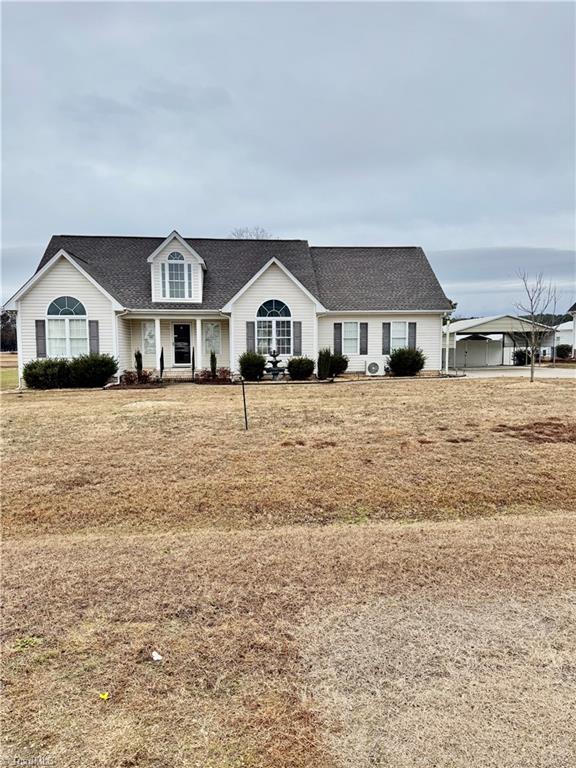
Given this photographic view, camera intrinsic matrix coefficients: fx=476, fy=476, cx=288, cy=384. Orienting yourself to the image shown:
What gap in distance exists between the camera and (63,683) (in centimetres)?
265

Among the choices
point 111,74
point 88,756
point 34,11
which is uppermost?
point 111,74

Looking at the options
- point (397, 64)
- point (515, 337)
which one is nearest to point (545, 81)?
point (397, 64)

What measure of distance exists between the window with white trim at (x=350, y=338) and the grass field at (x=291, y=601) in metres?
14.8

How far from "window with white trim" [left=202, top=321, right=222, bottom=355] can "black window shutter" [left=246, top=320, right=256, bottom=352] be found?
1886mm

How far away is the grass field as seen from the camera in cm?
228

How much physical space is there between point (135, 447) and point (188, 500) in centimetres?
255

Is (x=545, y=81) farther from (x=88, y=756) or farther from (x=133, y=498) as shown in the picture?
(x=88, y=756)

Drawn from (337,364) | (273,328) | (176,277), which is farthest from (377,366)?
(176,277)

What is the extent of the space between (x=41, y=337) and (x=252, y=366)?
901 centimetres

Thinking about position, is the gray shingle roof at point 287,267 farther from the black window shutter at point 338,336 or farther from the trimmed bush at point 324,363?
the trimmed bush at point 324,363

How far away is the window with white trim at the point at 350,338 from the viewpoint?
75.7ft

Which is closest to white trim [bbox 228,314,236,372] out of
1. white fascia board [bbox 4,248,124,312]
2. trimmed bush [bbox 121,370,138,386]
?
trimmed bush [bbox 121,370,138,386]

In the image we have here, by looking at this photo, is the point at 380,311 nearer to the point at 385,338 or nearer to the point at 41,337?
the point at 385,338

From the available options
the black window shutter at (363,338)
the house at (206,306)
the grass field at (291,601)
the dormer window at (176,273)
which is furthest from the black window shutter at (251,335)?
the grass field at (291,601)
